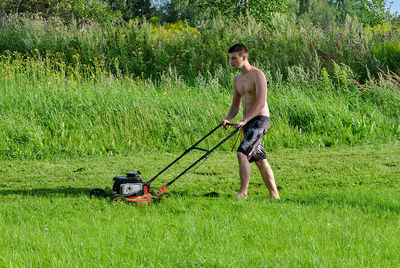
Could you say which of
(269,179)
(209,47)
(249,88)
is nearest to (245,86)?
(249,88)

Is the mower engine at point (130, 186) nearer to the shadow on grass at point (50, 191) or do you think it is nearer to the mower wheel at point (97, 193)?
the mower wheel at point (97, 193)

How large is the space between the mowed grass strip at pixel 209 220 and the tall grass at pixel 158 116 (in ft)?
4.45

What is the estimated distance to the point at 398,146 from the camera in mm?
8375

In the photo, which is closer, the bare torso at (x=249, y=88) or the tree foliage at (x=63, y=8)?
the bare torso at (x=249, y=88)

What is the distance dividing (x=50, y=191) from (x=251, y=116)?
99.1 inches

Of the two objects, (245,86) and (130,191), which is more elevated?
(245,86)

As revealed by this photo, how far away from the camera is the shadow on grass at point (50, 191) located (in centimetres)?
554

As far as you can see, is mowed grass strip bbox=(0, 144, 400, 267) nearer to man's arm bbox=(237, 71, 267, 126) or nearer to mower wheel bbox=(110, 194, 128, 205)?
mower wheel bbox=(110, 194, 128, 205)

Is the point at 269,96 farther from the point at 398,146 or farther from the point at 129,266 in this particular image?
the point at 129,266

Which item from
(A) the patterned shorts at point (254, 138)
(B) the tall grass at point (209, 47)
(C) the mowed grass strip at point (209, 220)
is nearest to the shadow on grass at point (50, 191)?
(C) the mowed grass strip at point (209, 220)

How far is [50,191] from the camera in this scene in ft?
18.8

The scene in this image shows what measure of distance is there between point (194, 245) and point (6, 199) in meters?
2.74

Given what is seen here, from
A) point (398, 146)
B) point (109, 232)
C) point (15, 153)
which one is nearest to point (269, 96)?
point (398, 146)

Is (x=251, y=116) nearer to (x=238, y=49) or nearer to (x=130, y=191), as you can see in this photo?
(x=238, y=49)
